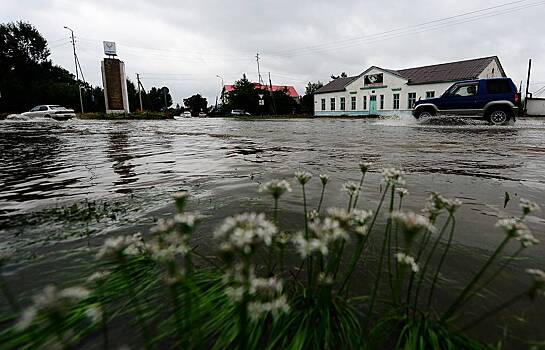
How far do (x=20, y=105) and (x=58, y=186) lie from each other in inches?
2470

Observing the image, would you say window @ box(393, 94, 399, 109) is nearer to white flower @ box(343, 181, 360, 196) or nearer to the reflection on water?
the reflection on water

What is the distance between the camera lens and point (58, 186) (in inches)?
148

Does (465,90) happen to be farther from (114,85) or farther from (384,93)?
(114,85)

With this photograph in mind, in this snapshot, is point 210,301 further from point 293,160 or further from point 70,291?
point 293,160

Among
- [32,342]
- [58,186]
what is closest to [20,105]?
[58,186]

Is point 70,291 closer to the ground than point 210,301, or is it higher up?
higher up

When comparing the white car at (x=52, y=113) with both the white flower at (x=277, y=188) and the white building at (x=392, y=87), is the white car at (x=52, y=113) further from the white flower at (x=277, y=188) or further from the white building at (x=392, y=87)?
the white building at (x=392, y=87)

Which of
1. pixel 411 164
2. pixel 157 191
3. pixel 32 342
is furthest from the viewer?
pixel 411 164

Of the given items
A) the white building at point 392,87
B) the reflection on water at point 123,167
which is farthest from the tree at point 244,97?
the reflection on water at point 123,167

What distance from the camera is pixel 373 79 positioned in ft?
141

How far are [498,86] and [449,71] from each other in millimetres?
26120

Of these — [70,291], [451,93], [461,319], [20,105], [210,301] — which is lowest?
[461,319]

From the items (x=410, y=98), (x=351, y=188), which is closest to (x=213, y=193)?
(x=351, y=188)

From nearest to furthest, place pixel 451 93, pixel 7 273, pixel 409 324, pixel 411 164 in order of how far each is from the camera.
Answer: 1. pixel 409 324
2. pixel 7 273
3. pixel 411 164
4. pixel 451 93
